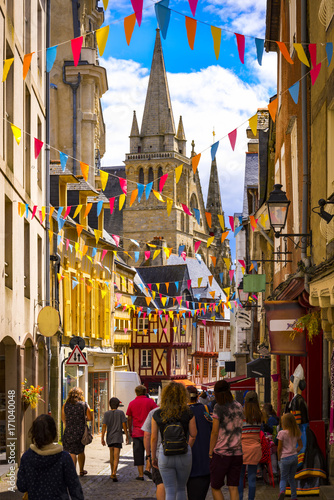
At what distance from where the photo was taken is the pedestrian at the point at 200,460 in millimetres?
8539

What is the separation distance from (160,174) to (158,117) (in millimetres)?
6764

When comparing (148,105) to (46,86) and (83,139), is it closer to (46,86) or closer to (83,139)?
(83,139)

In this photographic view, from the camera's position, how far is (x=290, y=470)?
10.1 meters

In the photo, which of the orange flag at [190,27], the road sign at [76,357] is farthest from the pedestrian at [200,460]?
the road sign at [76,357]

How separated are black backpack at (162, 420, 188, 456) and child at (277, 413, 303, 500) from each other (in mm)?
2299

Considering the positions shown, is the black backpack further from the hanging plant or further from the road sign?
the road sign

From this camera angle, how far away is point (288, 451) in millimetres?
10062

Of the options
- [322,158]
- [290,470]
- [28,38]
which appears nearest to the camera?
[290,470]

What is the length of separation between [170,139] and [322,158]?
323 feet

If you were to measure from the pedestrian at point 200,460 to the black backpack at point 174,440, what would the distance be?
579 mm

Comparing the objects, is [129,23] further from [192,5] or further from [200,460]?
[200,460]

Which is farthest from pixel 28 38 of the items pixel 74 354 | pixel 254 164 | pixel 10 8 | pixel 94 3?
pixel 94 3

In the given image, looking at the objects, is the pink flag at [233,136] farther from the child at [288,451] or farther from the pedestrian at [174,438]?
the pedestrian at [174,438]

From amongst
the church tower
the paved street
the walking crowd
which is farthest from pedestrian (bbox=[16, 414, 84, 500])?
the church tower
